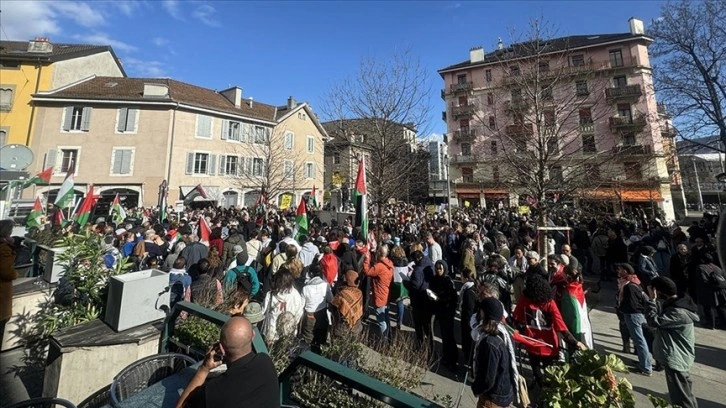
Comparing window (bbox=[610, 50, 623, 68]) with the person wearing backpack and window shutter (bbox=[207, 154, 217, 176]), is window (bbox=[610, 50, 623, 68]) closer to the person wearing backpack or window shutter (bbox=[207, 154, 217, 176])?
the person wearing backpack

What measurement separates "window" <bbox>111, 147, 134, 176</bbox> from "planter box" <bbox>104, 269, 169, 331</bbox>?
2518cm

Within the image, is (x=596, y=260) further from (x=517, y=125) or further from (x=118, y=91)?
(x=118, y=91)

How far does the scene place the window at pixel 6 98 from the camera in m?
24.3

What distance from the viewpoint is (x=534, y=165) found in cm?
883

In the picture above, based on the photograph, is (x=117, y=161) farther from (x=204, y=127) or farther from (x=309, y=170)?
(x=309, y=170)

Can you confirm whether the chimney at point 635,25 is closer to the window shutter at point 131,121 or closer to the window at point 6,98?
the window shutter at point 131,121

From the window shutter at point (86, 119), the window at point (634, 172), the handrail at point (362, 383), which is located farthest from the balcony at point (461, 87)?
the handrail at point (362, 383)

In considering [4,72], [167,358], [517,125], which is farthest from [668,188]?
[4,72]

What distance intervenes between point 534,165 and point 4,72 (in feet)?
129

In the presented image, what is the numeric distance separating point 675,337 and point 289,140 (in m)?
32.0

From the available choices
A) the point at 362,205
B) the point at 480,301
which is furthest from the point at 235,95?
the point at 480,301

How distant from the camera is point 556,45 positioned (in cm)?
991

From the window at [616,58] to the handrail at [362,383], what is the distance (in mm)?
41488

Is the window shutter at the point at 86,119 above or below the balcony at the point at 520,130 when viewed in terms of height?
above
